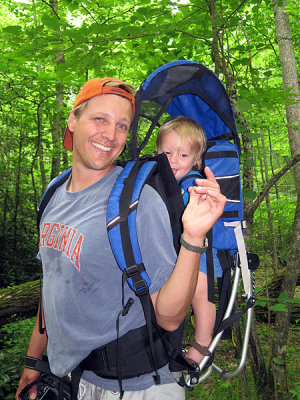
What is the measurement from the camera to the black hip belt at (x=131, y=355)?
146 cm

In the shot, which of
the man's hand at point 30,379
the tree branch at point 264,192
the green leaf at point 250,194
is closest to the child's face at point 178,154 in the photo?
the green leaf at point 250,194

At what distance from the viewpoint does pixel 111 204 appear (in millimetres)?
1410

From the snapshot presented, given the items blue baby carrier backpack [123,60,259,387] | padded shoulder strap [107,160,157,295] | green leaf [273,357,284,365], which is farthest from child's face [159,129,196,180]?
green leaf [273,357,284,365]

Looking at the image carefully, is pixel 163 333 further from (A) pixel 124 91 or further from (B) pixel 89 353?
(A) pixel 124 91

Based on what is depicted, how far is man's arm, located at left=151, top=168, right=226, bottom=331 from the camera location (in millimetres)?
1278

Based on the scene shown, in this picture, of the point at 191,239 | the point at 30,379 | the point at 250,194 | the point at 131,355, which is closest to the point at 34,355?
the point at 30,379

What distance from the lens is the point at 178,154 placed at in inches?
96.1

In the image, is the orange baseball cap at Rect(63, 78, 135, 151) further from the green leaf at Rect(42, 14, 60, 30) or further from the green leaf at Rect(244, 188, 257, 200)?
the green leaf at Rect(244, 188, 257, 200)

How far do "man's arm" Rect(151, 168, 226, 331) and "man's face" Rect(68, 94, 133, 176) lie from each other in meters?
0.65

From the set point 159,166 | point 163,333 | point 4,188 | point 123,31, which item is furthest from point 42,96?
point 163,333

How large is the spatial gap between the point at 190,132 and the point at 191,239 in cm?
130

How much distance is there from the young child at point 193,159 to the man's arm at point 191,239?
782mm

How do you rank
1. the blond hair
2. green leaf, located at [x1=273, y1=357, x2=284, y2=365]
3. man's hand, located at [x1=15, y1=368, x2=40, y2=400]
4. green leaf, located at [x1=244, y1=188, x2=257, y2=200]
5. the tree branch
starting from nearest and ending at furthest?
man's hand, located at [x1=15, y1=368, x2=40, y2=400], the blond hair, green leaf, located at [x1=244, y1=188, x2=257, y2=200], the tree branch, green leaf, located at [x1=273, y1=357, x2=284, y2=365]

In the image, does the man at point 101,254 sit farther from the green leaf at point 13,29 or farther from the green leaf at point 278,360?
the green leaf at point 278,360
